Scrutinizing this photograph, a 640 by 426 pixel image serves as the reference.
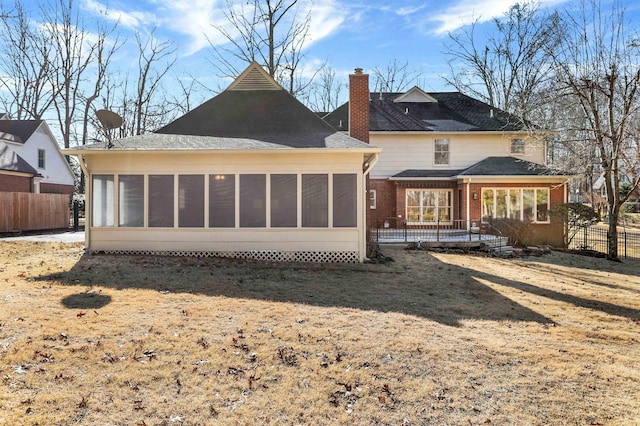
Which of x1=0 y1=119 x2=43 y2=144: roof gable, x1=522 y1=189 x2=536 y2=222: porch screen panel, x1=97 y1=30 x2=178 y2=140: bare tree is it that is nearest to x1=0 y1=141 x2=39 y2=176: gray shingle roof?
x1=0 y1=119 x2=43 y2=144: roof gable

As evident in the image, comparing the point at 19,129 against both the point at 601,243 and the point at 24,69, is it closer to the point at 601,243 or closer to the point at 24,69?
the point at 24,69

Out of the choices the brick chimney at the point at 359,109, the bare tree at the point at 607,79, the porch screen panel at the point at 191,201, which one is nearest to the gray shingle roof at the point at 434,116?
the bare tree at the point at 607,79

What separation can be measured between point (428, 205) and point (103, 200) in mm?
15404

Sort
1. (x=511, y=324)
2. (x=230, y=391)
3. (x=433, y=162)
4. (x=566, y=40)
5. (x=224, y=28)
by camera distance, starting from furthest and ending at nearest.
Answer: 1. (x=224, y=28)
2. (x=433, y=162)
3. (x=566, y=40)
4. (x=511, y=324)
5. (x=230, y=391)

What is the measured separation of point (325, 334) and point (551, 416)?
114 inches

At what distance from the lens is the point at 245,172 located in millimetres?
11148

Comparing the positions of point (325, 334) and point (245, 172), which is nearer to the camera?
point (325, 334)

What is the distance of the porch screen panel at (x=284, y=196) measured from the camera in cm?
1112

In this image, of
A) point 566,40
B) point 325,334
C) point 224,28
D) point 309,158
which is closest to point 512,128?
point 566,40

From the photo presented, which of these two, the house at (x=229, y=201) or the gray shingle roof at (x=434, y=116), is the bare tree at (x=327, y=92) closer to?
the gray shingle roof at (x=434, y=116)

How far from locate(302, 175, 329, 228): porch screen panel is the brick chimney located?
326cm

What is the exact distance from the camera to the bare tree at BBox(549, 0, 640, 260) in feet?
47.4

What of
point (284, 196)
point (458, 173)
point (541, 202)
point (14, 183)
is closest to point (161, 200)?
point (284, 196)

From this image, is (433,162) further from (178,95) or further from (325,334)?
(178,95)
